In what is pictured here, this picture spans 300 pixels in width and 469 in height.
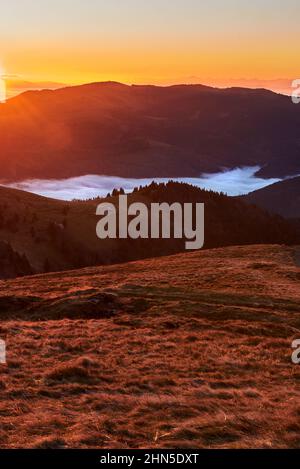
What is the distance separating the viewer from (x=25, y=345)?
24.2 meters

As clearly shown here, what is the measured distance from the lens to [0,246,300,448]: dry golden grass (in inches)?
567

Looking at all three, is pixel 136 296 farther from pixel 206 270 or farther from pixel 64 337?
pixel 206 270

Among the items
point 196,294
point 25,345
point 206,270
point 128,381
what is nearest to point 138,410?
point 128,381

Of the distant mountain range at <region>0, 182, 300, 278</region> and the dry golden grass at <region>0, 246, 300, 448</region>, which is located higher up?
the distant mountain range at <region>0, 182, 300, 278</region>

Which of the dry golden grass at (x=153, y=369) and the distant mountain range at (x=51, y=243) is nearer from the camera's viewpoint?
the dry golden grass at (x=153, y=369)

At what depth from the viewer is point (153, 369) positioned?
68.5 feet

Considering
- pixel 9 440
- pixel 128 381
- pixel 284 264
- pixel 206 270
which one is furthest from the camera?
pixel 284 264

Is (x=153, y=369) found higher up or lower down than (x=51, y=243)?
lower down

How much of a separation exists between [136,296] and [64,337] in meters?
11.1

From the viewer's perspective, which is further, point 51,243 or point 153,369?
point 51,243

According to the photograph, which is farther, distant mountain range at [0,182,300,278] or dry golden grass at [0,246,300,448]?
distant mountain range at [0,182,300,278]

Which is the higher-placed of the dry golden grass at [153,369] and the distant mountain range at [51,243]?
the distant mountain range at [51,243]

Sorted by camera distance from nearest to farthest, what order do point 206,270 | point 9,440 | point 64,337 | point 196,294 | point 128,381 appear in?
point 9,440
point 128,381
point 64,337
point 196,294
point 206,270

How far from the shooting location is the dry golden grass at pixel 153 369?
14414mm
